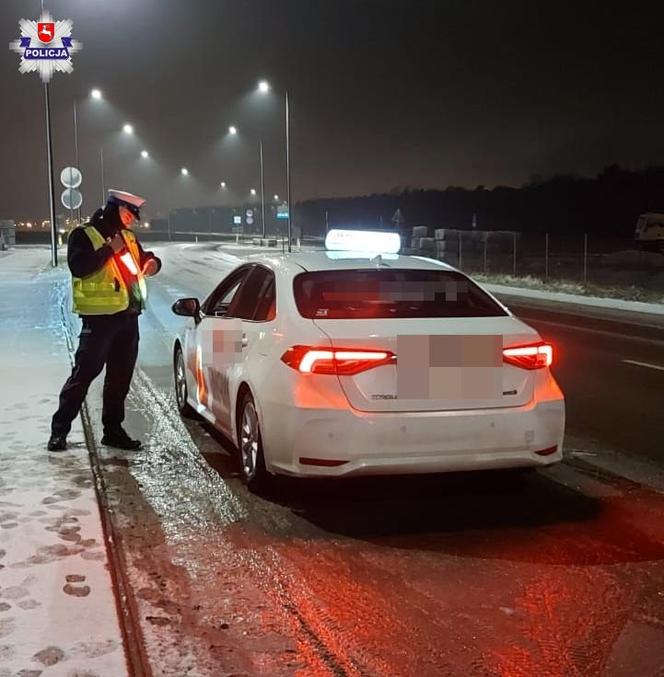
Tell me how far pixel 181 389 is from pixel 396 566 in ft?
12.8

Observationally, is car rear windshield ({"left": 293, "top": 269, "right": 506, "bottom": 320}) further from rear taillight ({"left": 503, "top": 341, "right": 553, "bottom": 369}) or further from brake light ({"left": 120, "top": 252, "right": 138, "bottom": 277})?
brake light ({"left": 120, "top": 252, "right": 138, "bottom": 277})

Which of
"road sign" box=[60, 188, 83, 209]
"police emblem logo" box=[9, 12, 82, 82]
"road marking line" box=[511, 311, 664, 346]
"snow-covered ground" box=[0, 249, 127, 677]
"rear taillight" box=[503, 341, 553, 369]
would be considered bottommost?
"road marking line" box=[511, 311, 664, 346]

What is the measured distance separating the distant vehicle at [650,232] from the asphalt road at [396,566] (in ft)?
125

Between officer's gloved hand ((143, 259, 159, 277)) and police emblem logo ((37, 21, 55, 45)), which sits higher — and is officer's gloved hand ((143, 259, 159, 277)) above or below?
below

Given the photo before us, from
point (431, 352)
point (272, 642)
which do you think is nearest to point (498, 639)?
point (272, 642)

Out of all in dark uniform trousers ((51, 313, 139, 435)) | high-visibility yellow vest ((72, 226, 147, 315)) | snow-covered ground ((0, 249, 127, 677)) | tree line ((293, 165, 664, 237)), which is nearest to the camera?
snow-covered ground ((0, 249, 127, 677))

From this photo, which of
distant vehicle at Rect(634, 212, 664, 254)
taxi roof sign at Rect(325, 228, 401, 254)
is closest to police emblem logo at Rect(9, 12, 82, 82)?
taxi roof sign at Rect(325, 228, 401, 254)

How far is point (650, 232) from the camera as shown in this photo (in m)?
43.4

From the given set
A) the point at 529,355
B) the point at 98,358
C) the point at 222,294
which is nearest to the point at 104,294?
the point at 98,358

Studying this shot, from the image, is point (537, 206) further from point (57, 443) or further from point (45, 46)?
point (57, 443)

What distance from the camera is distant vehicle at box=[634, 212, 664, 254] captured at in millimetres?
42750

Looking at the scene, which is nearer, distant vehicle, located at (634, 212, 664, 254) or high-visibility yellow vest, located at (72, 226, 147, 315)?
high-visibility yellow vest, located at (72, 226, 147, 315)

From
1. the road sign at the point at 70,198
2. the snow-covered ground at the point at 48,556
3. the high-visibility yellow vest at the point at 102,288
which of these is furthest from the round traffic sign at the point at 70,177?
the high-visibility yellow vest at the point at 102,288

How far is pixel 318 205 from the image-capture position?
131m
